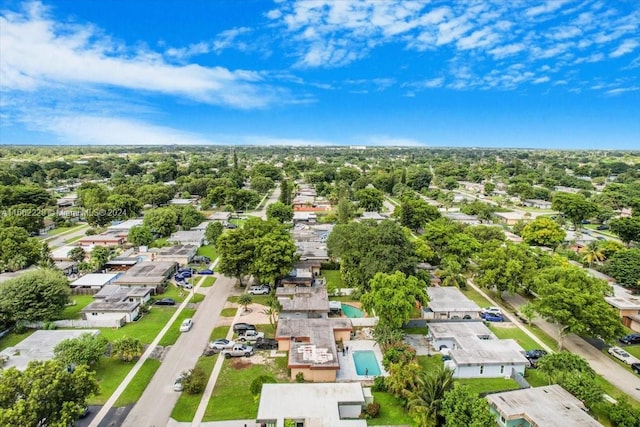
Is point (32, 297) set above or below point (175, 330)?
above

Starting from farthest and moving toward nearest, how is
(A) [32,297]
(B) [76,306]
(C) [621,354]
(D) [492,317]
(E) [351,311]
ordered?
1. (B) [76,306]
2. (E) [351,311]
3. (D) [492,317]
4. (A) [32,297]
5. (C) [621,354]

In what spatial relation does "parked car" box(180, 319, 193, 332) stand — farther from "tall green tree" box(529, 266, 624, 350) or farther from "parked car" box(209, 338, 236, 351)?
"tall green tree" box(529, 266, 624, 350)

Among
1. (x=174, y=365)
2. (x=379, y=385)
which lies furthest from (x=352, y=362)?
(x=174, y=365)

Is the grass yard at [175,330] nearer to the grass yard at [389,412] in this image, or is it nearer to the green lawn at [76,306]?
the green lawn at [76,306]

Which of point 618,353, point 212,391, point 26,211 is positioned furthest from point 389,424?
point 26,211

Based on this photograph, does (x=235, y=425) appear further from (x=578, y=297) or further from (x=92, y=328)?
(x=578, y=297)

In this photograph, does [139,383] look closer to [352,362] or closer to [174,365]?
[174,365]
